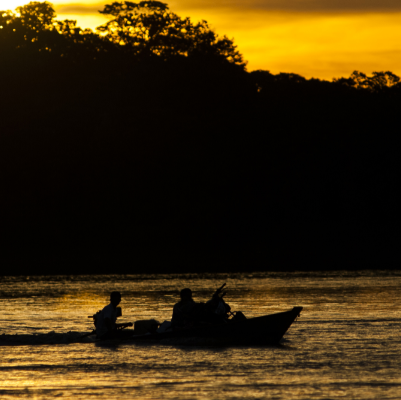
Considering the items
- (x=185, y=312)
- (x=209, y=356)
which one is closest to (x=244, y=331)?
(x=185, y=312)

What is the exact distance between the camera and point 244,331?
2225 centimetres

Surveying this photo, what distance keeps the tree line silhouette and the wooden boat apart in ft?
115

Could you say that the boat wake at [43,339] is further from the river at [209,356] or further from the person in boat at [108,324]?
the person in boat at [108,324]

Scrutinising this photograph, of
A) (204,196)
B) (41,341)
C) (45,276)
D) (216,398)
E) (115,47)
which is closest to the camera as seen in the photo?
(216,398)

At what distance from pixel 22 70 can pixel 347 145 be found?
96.6 feet

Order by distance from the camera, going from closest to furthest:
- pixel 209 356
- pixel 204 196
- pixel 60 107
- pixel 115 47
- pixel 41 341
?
pixel 209 356 < pixel 41 341 < pixel 204 196 < pixel 60 107 < pixel 115 47

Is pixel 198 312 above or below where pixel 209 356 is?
above

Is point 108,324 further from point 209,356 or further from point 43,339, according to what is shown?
point 209,356

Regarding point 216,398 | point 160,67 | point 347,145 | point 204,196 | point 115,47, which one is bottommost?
point 216,398

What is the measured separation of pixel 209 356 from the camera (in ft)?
68.3

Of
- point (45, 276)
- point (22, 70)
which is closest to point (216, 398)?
point (45, 276)

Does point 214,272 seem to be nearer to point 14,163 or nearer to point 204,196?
point 204,196

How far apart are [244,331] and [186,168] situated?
48.4 meters

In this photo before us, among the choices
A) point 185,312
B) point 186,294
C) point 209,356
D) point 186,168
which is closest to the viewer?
point 209,356
